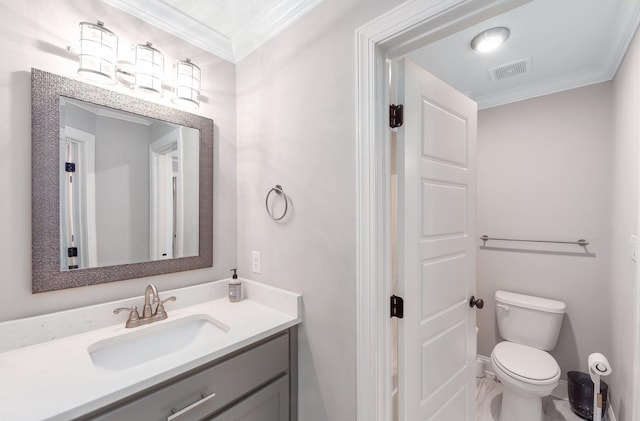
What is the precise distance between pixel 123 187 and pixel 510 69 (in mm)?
2549

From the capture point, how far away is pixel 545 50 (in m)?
1.73

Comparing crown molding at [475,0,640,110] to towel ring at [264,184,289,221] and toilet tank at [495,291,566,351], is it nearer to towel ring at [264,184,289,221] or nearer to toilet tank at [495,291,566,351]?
toilet tank at [495,291,566,351]

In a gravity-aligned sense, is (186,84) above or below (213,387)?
above

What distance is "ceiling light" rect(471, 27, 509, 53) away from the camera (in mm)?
1531

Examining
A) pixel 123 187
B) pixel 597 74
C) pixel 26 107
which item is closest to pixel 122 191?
pixel 123 187

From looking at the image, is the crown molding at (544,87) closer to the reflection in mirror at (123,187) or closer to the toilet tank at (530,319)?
the toilet tank at (530,319)

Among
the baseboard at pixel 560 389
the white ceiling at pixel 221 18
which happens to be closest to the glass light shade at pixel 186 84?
the white ceiling at pixel 221 18

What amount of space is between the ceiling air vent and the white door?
66 centimetres

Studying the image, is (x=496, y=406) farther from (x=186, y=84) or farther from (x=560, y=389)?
(x=186, y=84)

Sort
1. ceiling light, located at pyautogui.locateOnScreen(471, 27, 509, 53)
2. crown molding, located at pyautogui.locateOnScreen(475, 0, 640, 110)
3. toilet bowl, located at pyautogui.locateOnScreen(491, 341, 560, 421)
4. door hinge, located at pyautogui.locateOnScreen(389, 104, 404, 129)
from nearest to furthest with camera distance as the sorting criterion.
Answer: door hinge, located at pyautogui.locateOnScreen(389, 104, 404, 129) < crown molding, located at pyautogui.locateOnScreen(475, 0, 640, 110) < ceiling light, located at pyautogui.locateOnScreen(471, 27, 509, 53) < toilet bowl, located at pyautogui.locateOnScreen(491, 341, 560, 421)

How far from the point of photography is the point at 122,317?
127cm

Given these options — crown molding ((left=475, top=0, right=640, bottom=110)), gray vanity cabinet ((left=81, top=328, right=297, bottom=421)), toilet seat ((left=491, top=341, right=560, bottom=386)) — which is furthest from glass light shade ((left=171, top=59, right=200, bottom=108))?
toilet seat ((left=491, top=341, right=560, bottom=386))

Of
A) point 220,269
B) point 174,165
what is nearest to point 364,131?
point 174,165

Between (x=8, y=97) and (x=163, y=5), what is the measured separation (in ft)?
2.59
